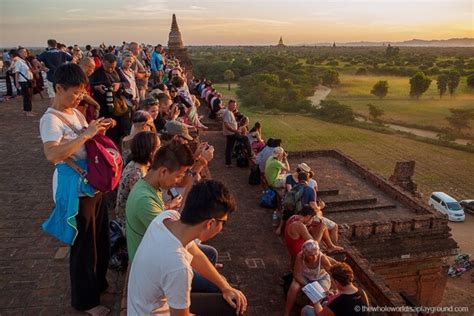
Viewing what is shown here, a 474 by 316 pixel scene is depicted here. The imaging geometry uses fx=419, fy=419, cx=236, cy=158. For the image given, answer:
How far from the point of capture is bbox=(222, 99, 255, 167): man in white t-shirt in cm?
905

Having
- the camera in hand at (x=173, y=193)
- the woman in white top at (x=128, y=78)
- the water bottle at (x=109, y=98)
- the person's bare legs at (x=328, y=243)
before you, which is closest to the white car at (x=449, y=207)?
the person's bare legs at (x=328, y=243)

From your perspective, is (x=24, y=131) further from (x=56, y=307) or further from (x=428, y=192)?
(x=428, y=192)

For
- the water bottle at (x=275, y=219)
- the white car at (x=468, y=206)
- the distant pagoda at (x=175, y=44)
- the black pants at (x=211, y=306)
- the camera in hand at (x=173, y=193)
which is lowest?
the white car at (x=468, y=206)

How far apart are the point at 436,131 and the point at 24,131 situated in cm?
3875

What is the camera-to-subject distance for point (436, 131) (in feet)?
131

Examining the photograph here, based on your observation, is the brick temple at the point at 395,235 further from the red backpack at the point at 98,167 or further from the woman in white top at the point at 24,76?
the woman in white top at the point at 24,76

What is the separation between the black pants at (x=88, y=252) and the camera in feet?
10.8

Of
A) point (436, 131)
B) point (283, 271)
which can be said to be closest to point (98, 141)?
point (283, 271)

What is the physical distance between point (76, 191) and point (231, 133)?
6.21m

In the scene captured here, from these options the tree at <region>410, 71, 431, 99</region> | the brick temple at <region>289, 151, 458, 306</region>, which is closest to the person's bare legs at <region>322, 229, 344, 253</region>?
the brick temple at <region>289, 151, 458, 306</region>

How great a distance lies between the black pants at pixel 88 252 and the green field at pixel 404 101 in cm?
4277

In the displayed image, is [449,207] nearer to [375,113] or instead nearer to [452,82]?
[375,113]

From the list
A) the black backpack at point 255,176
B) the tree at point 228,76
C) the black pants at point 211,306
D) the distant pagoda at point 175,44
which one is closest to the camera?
the black pants at point 211,306

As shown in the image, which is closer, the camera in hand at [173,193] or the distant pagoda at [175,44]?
the camera in hand at [173,193]
